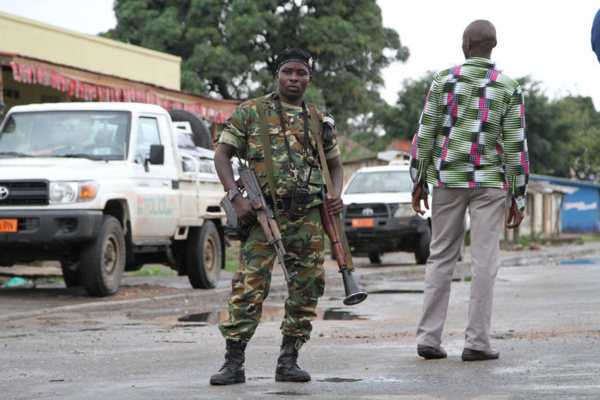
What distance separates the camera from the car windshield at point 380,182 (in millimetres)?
20219

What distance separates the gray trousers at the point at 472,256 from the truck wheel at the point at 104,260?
5579mm

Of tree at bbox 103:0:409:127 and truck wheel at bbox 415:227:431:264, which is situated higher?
tree at bbox 103:0:409:127

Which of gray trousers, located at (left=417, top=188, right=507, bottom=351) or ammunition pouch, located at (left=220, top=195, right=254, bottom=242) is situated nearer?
ammunition pouch, located at (left=220, top=195, right=254, bottom=242)

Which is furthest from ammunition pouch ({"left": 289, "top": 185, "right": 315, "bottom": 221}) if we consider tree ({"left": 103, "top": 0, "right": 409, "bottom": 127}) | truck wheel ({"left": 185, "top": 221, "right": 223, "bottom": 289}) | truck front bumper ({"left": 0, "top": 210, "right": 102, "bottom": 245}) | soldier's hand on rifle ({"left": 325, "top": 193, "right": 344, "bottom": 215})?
tree ({"left": 103, "top": 0, "right": 409, "bottom": 127})

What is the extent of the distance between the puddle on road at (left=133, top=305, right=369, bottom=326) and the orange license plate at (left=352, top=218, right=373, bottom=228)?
26.2 feet

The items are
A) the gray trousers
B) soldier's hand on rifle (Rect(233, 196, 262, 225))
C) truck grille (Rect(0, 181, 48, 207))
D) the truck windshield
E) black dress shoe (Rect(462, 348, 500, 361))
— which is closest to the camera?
soldier's hand on rifle (Rect(233, 196, 262, 225))

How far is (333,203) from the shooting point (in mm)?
5691

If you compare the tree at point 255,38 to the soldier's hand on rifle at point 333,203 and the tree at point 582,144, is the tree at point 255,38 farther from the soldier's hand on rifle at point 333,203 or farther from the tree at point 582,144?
the soldier's hand on rifle at point 333,203

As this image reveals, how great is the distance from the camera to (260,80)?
37281mm

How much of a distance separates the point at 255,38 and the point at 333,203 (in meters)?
32.2

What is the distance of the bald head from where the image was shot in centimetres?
640

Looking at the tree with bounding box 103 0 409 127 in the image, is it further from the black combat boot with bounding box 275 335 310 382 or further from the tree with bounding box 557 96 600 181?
the black combat boot with bounding box 275 335 310 382

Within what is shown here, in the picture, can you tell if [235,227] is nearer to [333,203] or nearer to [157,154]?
[333,203]

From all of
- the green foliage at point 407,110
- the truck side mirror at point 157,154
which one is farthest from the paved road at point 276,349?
the green foliage at point 407,110
